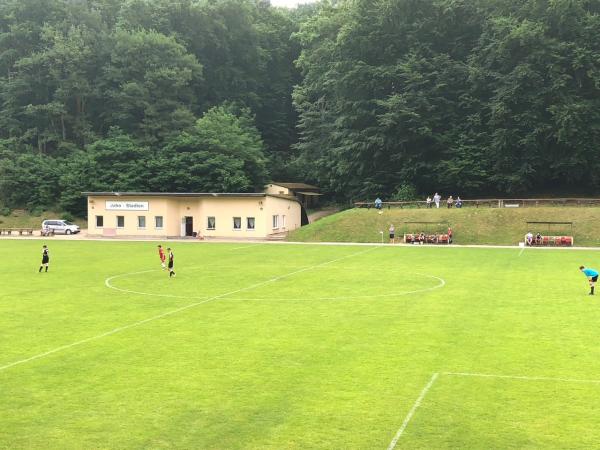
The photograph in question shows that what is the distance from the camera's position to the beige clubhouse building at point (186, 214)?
205ft

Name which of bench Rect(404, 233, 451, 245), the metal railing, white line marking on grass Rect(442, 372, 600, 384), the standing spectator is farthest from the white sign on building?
white line marking on grass Rect(442, 372, 600, 384)

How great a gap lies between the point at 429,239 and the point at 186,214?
85.6 ft

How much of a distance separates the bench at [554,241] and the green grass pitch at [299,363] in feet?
78.0

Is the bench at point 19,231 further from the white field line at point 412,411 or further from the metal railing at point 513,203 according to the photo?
the white field line at point 412,411

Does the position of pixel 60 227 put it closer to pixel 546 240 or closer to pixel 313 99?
pixel 313 99

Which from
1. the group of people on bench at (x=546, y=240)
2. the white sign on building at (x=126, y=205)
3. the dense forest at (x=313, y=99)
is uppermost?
the dense forest at (x=313, y=99)

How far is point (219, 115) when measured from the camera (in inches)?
3494

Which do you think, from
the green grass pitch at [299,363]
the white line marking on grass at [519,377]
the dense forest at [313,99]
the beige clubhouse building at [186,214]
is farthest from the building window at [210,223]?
the white line marking on grass at [519,377]

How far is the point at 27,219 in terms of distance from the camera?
260ft

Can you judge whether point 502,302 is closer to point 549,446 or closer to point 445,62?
point 549,446

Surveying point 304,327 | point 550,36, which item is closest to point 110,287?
point 304,327

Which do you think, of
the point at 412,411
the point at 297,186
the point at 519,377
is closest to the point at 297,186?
the point at 297,186

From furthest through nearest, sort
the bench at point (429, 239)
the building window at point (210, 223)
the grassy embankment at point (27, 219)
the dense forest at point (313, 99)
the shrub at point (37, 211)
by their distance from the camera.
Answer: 1. the shrub at point (37, 211)
2. the grassy embankment at point (27, 219)
3. the dense forest at point (313, 99)
4. the building window at point (210, 223)
5. the bench at point (429, 239)

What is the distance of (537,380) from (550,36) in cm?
6789
